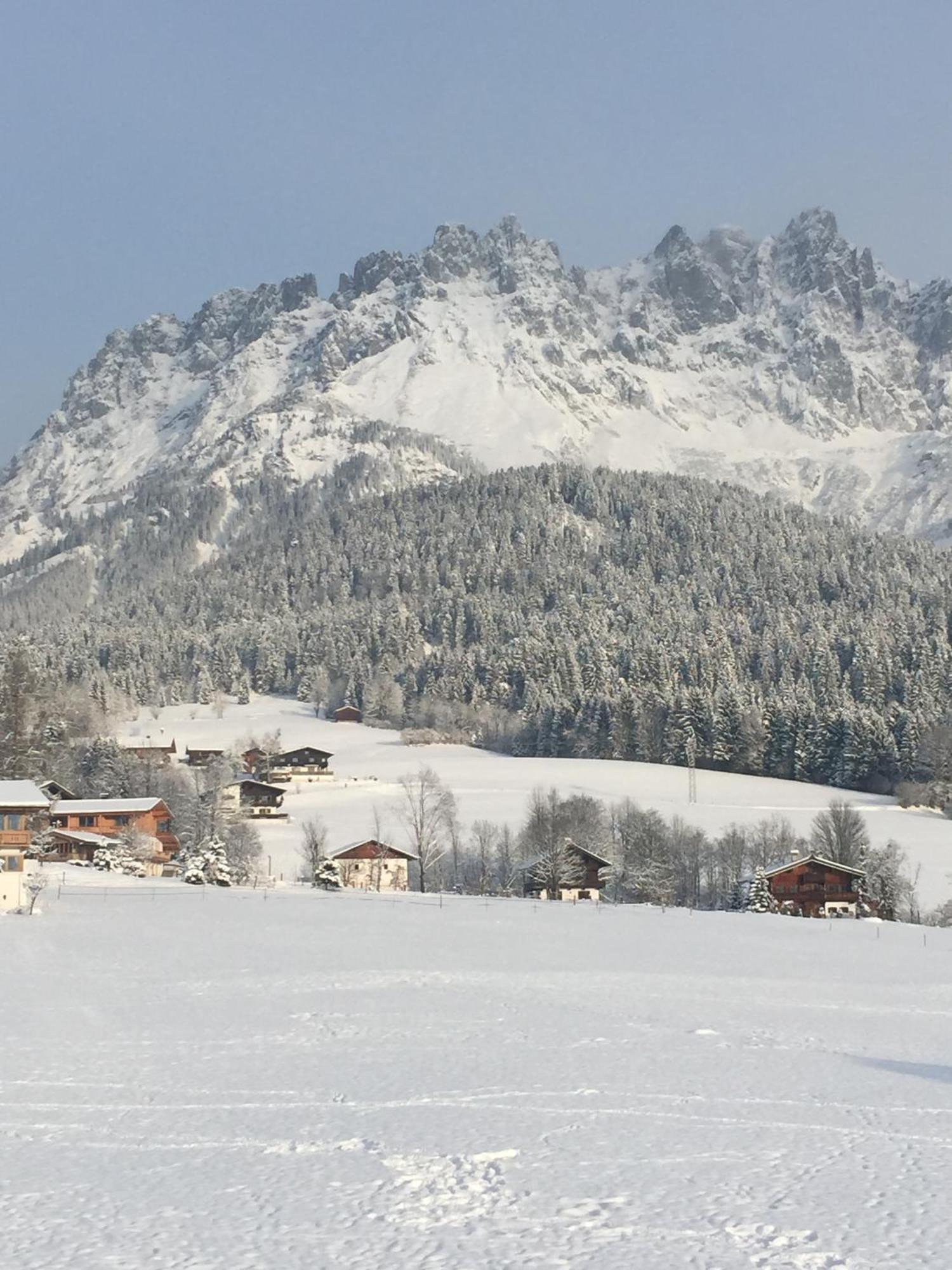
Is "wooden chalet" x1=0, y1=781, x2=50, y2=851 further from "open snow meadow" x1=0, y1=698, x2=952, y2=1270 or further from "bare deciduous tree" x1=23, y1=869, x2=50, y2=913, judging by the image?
"open snow meadow" x1=0, y1=698, x2=952, y2=1270

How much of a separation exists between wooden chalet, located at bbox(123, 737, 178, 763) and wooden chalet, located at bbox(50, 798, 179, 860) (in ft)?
126

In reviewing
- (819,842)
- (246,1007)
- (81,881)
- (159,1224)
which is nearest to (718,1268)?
(159,1224)

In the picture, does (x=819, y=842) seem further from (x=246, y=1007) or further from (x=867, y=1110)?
(x=867, y=1110)

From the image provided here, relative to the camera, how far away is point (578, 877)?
81.6m

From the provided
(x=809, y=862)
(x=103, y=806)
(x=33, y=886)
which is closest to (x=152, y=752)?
(x=103, y=806)

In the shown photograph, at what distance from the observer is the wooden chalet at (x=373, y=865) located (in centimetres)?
8338

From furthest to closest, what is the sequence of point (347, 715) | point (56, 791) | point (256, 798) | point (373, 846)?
point (347, 715), point (256, 798), point (56, 791), point (373, 846)

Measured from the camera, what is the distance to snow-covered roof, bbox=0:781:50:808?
58.1m

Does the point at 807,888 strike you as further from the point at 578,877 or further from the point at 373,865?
the point at 373,865

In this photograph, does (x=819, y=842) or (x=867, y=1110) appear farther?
(x=819, y=842)

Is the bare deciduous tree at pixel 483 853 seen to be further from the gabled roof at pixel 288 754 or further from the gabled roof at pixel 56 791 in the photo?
the gabled roof at pixel 288 754

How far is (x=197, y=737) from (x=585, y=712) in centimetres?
5189

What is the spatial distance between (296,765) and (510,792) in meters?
33.6

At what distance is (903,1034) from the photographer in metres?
30.6
